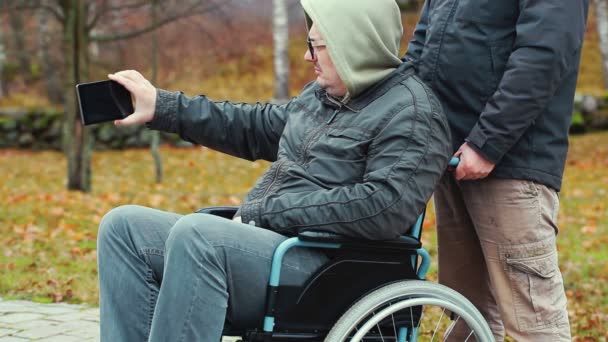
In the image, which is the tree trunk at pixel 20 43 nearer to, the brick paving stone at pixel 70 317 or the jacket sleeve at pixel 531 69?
the brick paving stone at pixel 70 317

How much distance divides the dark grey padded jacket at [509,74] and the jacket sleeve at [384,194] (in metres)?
0.24

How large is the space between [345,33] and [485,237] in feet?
2.80

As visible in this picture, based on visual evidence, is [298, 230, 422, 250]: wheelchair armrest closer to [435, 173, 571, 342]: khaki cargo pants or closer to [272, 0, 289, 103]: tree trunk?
[435, 173, 571, 342]: khaki cargo pants

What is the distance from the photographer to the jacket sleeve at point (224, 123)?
309 centimetres

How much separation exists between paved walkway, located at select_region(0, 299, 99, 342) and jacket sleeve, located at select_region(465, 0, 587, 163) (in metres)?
2.19

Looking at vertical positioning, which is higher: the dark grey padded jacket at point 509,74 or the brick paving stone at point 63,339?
the dark grey padded jacket at point 509,74

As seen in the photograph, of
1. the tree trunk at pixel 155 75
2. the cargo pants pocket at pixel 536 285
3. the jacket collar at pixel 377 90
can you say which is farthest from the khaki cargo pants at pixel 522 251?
the tree trunk at pixel 155 75

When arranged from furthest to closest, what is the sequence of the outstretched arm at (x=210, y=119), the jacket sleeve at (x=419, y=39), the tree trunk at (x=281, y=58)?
the tree trunk at (x=281, y=58), the jacket sleeve at (x=419, y=39), the outstretched arm at (x=210, y=119)

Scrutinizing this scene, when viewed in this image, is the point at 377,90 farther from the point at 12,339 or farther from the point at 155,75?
the point at 155,75

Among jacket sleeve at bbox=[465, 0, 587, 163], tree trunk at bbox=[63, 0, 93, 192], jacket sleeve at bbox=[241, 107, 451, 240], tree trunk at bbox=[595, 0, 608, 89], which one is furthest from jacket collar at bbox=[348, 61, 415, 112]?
tree trunk at bbox=[595, 0, 608, 89]

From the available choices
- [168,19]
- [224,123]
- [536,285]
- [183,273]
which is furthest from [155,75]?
[183,273]

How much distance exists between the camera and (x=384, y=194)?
8.64 feet

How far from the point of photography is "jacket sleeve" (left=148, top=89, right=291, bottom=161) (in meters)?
3.09

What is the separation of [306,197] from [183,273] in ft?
1.46
